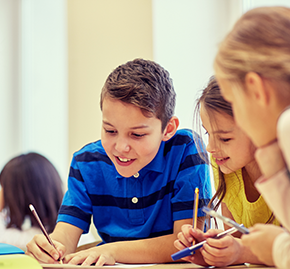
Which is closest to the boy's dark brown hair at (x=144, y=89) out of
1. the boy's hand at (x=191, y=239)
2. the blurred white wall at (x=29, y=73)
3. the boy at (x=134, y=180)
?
the boy at (x=134, y=180)

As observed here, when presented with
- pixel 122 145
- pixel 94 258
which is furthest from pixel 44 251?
pixel 122 145

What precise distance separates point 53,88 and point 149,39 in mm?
649

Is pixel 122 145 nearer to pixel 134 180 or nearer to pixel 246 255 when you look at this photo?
pixel 134 180

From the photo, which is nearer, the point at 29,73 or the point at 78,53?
the point at 78,53

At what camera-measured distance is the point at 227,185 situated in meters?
0.79

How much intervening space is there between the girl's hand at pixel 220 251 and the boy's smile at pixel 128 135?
10.9 inches

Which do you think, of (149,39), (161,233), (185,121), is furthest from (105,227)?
(149,39)

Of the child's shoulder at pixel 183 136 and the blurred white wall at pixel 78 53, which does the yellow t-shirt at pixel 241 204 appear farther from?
the blurred white wall at pixel 78 53

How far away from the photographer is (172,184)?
0.85 metres

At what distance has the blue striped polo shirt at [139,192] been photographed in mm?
826

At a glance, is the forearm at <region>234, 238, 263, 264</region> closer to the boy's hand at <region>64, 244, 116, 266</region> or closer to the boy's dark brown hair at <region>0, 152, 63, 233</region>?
the boy's hand at <region>64, 244, 116, 266</region>

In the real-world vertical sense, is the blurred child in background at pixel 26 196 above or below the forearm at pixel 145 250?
below

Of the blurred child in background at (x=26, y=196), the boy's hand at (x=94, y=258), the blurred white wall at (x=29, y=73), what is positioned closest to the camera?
the boy's hand at (x=94, y=258)

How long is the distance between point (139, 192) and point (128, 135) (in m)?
0.18
